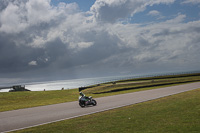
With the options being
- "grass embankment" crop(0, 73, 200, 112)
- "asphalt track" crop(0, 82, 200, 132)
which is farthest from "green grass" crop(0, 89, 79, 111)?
"asphalt track" crop(0, 82, 200, 132)

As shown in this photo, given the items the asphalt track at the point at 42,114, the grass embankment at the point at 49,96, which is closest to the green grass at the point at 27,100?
the grass embankment at the point at 49,96

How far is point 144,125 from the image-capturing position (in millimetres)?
8977

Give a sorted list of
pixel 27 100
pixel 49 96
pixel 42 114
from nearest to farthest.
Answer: pixel 42 114 → pixel 27 100 → pixel 49 96

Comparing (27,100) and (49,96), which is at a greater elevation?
(49,96)

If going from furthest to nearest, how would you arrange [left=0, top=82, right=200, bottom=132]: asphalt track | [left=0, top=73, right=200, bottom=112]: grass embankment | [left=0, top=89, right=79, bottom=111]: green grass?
1. [left=0, top=73, right=200, bottom=112]: grass embankment
2. [left=0, top=89, right=79, bottom=111]: green grass
3. [left=0, top=82, right=200, bottom=132]: asphalt track

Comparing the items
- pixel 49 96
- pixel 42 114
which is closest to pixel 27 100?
pixel 49 96

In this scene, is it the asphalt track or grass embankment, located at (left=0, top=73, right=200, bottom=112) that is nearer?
the asphalt track

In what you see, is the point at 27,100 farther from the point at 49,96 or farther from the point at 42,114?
the point at 42,114

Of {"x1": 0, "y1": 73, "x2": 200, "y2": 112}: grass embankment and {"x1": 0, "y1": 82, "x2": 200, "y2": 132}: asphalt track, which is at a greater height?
{"x1": 0, "y1": 73, "x2": 200, "y2": 112}: grass embankment

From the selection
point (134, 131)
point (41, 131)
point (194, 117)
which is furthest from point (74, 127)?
point (194, 117)

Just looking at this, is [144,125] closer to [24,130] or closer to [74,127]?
[74,127]

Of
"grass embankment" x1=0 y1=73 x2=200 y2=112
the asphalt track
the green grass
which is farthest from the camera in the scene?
"grass embankment" x1=0 y1=73 x2=200 y2=112

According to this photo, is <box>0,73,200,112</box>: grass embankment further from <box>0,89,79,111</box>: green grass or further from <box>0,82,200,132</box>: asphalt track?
<box>0,82,200,132</box>: asphalt track

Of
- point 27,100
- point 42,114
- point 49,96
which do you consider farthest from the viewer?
point 49,96
